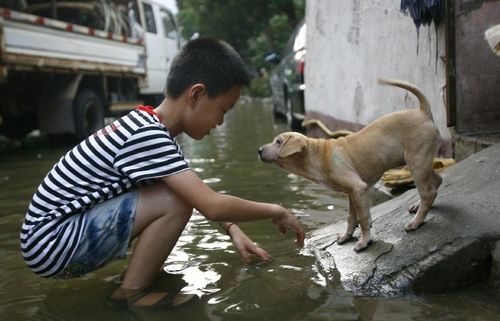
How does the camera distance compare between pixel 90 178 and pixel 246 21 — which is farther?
pixel 246 21

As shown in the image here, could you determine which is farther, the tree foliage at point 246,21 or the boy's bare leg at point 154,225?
the tree foliage at point 246,21

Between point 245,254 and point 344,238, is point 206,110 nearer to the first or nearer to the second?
point 245,254

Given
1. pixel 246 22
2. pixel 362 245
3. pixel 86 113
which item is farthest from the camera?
pixel 246 22

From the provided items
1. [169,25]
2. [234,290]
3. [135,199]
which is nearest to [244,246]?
[234,290]

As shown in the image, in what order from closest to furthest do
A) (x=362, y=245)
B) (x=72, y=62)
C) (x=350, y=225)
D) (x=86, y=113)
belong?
(x=362, y=245)
(x=350, y=225)
(x=72, y=62)
(x=86, y=113)

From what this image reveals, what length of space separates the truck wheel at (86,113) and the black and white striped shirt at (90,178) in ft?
24.1

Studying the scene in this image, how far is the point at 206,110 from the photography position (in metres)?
2.86

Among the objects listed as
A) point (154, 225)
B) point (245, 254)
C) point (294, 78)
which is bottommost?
point (245, 254)

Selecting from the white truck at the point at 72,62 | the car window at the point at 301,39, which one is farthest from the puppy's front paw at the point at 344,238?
the car window at the point at 301,39

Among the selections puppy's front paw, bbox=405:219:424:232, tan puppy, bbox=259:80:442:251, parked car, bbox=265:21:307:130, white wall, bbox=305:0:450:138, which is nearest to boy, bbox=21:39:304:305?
tan puppy, bbox=259:80:442:251

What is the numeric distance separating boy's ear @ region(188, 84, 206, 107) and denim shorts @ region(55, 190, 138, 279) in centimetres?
50

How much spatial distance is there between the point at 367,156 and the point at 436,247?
2.10ft

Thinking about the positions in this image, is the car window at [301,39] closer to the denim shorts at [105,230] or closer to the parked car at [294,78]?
the parked car at [294,78]

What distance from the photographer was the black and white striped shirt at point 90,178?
8.68 ft
